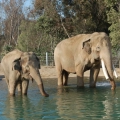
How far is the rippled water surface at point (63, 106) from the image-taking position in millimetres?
10008

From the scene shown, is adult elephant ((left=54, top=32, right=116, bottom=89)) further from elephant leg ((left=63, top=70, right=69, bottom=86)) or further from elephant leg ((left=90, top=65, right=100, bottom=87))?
elephant leg ((left=63, top=70, right=69, bottom=86))

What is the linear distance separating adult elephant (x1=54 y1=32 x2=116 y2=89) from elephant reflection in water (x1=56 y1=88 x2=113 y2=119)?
181cm

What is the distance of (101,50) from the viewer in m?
15.8

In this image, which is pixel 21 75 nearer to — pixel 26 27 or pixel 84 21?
pixel 84 21

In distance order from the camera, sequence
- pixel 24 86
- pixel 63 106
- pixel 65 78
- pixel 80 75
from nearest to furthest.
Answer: pixel 63 106 < pixel 24 86 < pixel 80 75 < pixel 65 78

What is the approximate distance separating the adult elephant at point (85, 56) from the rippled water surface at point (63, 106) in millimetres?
1692

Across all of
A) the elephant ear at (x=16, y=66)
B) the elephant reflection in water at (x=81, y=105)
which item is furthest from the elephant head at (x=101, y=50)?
the elephant ear at (x=16, y=66)

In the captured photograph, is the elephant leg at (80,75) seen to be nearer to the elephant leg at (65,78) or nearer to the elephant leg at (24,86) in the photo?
the elephant leg at (65,78)

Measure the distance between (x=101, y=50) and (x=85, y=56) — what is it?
815 mm

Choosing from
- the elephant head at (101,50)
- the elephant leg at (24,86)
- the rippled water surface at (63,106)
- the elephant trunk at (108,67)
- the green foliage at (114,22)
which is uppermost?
the green foliage at (114,22)

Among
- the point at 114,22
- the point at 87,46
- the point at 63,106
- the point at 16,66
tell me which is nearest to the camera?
the point at 63,106

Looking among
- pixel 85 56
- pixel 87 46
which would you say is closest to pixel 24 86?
pixel 85 56

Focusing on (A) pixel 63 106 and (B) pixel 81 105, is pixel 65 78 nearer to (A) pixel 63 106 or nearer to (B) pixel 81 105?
(B) pixel 81 105

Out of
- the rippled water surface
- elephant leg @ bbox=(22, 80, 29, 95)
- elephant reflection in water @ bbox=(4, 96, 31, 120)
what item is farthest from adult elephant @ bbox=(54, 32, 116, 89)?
elephant reflection in water @ bbox=(4, 96, 31, 120)
